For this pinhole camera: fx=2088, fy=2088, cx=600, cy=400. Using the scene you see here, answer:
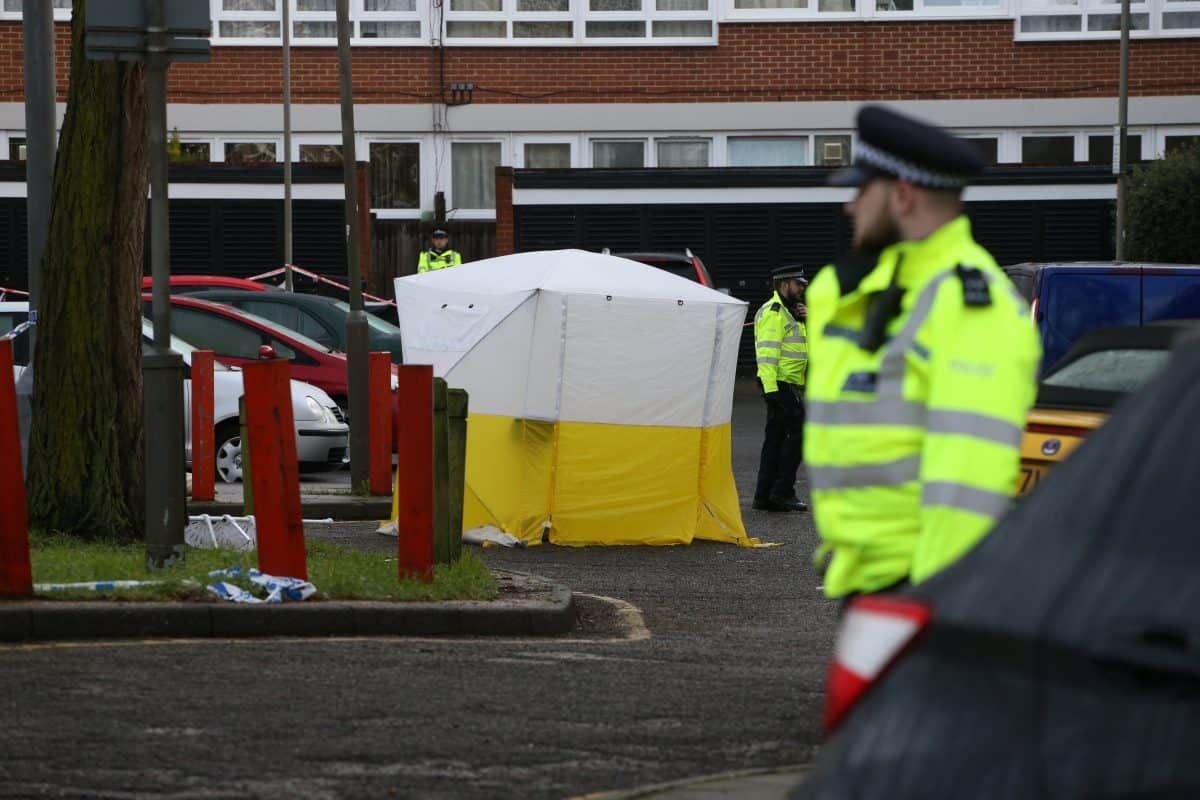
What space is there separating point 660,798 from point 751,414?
19.8 metres

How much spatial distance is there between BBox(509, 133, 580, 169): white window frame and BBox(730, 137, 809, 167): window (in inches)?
101

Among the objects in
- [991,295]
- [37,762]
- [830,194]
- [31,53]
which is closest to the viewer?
[991,295]

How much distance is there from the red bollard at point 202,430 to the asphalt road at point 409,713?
18.9ft

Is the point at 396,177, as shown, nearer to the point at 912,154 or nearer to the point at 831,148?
the point at 831,148

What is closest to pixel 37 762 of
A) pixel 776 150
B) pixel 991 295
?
pixel 991 295

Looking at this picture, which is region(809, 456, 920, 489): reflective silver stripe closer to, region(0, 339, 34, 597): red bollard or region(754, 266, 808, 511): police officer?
region(0, 339, 34, 597): red bollard

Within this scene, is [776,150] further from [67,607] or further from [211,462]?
[67,607]

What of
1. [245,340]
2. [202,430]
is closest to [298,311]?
[245,340]

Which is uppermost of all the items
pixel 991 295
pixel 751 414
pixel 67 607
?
pixel 991 295

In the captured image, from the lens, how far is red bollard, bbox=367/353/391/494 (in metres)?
15.2

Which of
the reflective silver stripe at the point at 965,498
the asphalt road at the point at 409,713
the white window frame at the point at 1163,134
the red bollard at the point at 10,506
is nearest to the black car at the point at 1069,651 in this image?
the reflective silver stripe at the point at 965,498

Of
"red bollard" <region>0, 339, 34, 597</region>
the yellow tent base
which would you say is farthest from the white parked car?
"red bollard" <region>0, 339, 34, 597</region>

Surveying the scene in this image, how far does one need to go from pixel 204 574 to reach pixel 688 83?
83.6 feet

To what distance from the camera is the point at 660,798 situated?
5.89 meters
